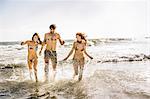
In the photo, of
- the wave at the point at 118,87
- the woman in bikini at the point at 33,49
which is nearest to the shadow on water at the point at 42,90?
the wave at the point at 118,87

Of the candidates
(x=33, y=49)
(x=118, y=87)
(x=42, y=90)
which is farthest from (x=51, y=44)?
(x=118, y=87)

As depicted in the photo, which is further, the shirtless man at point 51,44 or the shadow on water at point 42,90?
the shirtless man at point 51,44

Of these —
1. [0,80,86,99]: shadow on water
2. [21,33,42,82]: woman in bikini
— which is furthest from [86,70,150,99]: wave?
[21,33,42,82]: woman in bikini

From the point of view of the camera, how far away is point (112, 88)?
973cm

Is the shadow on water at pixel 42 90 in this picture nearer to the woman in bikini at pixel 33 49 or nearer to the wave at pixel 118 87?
the wave at pixel 118 87

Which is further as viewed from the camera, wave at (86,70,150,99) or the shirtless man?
the shirtless man

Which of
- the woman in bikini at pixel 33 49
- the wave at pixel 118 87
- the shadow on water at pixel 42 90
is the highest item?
the woman in bikini at pixel 33 49

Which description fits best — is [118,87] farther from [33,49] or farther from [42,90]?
[33,49]

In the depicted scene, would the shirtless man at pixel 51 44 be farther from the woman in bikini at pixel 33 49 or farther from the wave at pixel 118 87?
the wave at pixel 118 87

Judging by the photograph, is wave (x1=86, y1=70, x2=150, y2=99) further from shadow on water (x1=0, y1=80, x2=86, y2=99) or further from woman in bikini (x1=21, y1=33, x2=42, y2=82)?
woman in bikini (x1=21, y1=33, x2=42, y2=82)

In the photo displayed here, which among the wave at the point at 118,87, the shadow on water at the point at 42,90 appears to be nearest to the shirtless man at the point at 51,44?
the shadow on water at the point at 42,90

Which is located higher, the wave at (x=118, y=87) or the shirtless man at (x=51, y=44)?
the shirtless man at (x=51, y=44)

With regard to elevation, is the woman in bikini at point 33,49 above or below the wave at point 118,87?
above

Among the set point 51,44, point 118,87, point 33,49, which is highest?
point 51,44
